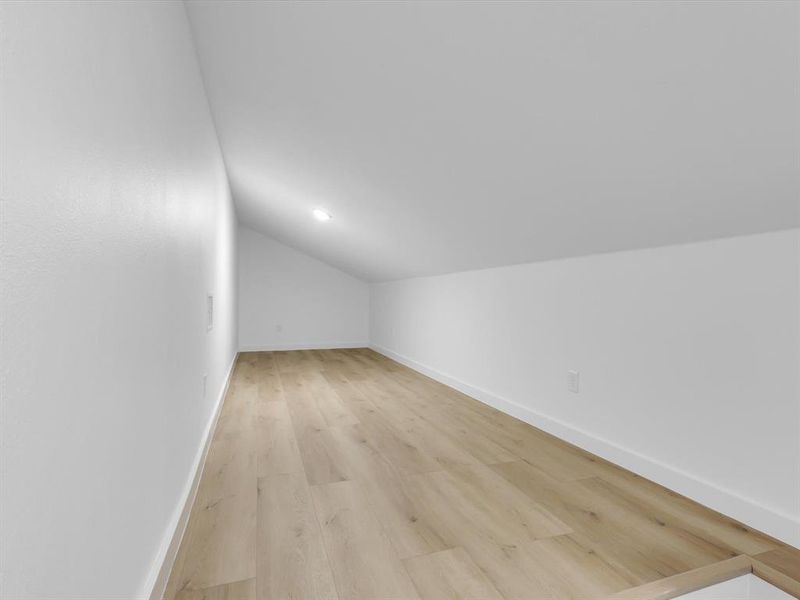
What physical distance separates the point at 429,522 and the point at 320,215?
9.95 ft

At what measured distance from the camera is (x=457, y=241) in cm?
307

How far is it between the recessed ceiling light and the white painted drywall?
2.43 metres

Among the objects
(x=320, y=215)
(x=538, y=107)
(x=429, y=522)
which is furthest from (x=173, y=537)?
(x=320, y=215)

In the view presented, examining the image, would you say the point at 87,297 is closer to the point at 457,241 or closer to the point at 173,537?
the point at 173,537

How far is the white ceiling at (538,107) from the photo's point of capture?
42.8 inches

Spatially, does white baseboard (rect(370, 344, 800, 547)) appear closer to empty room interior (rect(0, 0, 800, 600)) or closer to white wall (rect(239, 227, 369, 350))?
empty room interior (rect(0, 0, 800, 600))

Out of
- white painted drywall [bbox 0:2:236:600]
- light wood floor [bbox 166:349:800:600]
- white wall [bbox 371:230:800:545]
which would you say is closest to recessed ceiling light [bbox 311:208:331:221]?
white wall [bbox 371:230:800:545]

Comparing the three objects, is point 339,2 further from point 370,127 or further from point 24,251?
point 24,251

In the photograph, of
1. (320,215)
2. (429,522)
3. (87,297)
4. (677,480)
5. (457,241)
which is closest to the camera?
(87,297)

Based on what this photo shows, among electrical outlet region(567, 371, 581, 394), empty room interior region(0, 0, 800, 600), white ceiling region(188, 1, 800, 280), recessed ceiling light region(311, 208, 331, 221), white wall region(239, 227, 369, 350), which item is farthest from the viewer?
white wall region(239, 227, 369, 350)

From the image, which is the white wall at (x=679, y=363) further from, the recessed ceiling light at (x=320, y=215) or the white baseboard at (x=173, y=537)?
the white baseboard at (x=173, y=537)

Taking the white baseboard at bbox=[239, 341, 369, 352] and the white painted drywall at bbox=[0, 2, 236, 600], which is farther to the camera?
the white baseboard at bbox=[239, 341, 369, 352]

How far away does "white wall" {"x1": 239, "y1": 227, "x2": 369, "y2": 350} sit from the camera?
6.37m

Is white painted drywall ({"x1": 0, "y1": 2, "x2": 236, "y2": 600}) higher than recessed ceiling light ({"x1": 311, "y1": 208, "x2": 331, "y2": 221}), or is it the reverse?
recessed ceiling light ({"x1": 311, "y1": 208, "x2": 331, "y2": 221})
